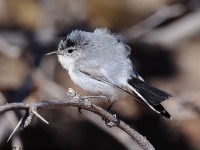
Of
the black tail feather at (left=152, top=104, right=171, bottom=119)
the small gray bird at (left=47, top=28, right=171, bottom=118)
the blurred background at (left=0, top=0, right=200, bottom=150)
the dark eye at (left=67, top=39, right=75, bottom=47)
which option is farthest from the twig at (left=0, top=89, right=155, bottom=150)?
the blurred background at (left=0, top=0, right=200, bottom=150)

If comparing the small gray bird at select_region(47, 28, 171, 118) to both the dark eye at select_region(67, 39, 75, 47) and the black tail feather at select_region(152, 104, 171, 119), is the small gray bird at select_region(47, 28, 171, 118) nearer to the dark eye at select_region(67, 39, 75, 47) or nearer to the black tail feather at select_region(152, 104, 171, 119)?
the dark eye at select_region(67, 39, 75, 47)

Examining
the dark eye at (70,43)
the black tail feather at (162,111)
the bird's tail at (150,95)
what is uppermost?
the dark eye at (70,43)

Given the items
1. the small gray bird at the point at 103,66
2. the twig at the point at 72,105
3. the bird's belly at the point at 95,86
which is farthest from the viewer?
the bird's belly at the point at 95,86

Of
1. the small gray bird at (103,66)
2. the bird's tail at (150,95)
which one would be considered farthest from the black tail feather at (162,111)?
the small gray bird at (103,66)

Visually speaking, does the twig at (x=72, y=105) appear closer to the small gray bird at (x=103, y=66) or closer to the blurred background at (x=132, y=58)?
the small gray bird at (x=103, y=66)

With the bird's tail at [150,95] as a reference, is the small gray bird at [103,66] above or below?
above

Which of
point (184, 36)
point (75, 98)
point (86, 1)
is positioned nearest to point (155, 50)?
point (184, 36)

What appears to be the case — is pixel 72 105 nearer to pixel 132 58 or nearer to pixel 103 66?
pixel 103 66
